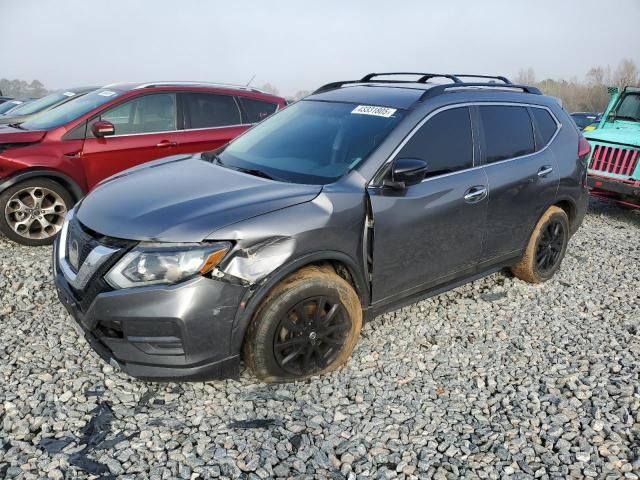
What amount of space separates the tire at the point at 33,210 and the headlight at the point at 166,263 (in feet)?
9.80

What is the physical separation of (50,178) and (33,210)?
373 mm

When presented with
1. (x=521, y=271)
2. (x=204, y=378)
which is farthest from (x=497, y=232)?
(x=204, y=378)

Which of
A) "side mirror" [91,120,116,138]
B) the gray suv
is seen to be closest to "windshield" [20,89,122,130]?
"side mirror" [91,120,116,138]

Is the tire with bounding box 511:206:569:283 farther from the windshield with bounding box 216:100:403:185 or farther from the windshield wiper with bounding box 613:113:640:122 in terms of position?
the windshield wiper with bounding box 613:113:640:122

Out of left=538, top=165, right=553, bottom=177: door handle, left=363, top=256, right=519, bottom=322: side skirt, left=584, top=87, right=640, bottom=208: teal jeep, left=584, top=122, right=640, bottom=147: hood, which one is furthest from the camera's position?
left=584, top=122, right=640, bottom=147: hood

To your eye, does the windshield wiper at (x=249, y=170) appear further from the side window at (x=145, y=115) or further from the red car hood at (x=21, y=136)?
the red car hood at (x=21, y=136)

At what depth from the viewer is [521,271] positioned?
463cm

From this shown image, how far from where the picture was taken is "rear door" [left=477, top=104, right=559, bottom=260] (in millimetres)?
3828

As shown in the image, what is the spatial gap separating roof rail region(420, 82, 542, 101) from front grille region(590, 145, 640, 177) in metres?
3.92

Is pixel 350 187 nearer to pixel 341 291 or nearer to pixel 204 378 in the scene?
pixel 341 291

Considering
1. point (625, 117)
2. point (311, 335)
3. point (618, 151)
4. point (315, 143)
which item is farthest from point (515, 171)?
point (625, 117)

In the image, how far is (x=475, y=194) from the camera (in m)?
3.61

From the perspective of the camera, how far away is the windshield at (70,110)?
18.1ft

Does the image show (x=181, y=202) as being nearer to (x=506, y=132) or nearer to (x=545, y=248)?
(x=506, y=132)
